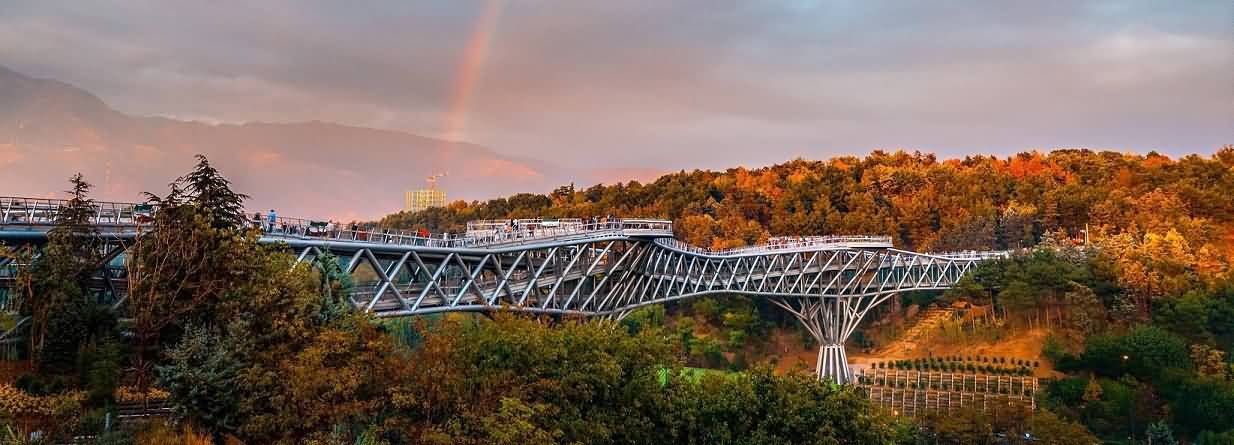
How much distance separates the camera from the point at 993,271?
9206 centimetres

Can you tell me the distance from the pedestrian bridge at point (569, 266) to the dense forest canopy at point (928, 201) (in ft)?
73.2

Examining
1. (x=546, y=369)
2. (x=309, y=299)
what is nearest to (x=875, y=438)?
(x=546, y=369)

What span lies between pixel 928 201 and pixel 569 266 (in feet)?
309

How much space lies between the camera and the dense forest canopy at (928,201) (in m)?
109

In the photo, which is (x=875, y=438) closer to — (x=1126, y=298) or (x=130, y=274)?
(x=130, y=274)

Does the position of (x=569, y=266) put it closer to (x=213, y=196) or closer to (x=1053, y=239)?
(x=213, y=196)

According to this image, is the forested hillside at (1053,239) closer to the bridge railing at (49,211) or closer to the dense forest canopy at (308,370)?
the dense forest canopy at (308,370)

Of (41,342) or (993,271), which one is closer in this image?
(41,342)

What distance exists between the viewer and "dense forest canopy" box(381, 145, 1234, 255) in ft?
358

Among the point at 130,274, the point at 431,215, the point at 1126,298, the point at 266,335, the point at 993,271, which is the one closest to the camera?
the point at 266,335

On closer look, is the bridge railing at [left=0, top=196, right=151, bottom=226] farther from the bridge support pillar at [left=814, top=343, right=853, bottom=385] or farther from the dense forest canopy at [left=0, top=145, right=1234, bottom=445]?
the bridge support pillar at [left=814, top=343, right=853, bottom=385]

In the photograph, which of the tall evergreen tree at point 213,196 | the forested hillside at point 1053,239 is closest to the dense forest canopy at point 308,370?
the tall evergreen tree at point 213,196

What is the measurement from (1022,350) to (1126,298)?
10218mm

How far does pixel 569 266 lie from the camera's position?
52.0m
